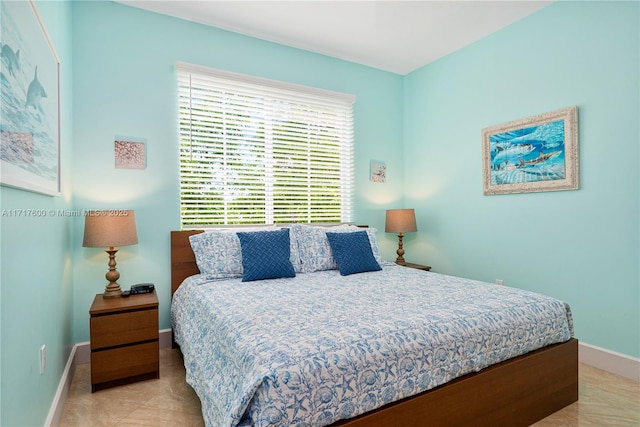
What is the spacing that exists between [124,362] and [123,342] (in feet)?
0.44

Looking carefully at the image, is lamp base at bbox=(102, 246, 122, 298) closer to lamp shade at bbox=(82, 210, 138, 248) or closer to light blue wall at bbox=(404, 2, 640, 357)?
lamp shade at bbox=(82, 210, 138, 248)

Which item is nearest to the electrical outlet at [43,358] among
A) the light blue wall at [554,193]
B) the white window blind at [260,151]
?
the white window blind at [260,151]

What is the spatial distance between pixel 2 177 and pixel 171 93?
2126 millimetres

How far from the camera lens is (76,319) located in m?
2.65

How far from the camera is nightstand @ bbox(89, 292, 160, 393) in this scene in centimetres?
218

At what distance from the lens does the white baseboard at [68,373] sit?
70.3 inches

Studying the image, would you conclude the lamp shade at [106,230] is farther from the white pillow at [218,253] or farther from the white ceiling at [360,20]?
the white ceiling at [360,20]

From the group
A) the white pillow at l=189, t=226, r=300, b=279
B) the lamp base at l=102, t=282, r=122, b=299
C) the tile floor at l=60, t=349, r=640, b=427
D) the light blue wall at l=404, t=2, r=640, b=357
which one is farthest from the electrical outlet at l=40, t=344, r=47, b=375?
the light blue wall at l=404, t=2, r=640, b=357

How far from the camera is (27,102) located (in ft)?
4.60

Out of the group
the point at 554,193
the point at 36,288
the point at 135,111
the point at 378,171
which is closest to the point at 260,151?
the point at 135,111

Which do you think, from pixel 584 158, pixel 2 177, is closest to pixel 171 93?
pixel 2 177

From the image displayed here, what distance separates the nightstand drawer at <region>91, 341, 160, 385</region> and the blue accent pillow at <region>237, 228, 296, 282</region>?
2.57 feet

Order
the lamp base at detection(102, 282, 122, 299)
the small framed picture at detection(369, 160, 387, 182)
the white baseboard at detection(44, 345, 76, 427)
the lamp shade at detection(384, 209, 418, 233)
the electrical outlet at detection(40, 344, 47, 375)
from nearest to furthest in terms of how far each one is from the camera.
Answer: the electrical outlet at detection(40, 344, 47, 375) → the white baseboard at detection(44, 345, 76, 427) → the lamp base at detection(102, 282, 122, 299) → the lamp shade at detection(384, 209, 418, 233) → the small framed picture at detection(369, 160, 387, 182)

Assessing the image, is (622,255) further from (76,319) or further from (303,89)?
(76,319)
